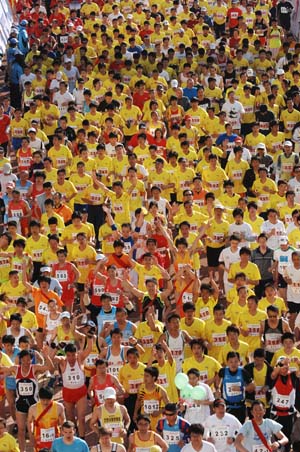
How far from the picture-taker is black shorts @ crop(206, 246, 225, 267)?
20.1m

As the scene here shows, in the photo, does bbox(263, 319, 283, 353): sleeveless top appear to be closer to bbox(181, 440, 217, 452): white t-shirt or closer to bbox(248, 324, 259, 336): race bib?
bbox(248, 324, 259, 336): race bib

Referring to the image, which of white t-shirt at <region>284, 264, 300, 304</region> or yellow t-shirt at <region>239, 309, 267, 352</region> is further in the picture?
white t-shirt at <region>284, 264, 300, 304</region>

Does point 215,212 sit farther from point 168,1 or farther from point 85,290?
point 168,1

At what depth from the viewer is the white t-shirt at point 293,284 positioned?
1839 centimetres

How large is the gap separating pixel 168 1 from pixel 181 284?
14.5 m

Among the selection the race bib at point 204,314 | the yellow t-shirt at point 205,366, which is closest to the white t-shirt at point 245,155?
the race bib at point 204,314

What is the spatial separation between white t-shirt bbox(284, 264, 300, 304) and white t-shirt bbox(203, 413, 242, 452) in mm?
3772

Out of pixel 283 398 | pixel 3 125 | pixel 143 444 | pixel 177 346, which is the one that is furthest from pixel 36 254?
pixel 3 125

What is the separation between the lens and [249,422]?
584 inches

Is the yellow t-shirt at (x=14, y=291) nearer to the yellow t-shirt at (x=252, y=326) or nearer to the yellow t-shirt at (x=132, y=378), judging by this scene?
the yellow t-shirt at (x=132, y=378)

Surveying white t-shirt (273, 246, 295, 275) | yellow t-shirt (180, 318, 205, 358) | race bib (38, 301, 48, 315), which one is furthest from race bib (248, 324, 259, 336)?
race bib (38, 301, 48, 315)

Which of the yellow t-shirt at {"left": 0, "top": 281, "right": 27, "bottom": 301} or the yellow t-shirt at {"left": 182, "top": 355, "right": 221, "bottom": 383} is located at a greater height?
the yellow t-shirt at {"left": 182, "top": 355, "right": 221, "bottom": 383}

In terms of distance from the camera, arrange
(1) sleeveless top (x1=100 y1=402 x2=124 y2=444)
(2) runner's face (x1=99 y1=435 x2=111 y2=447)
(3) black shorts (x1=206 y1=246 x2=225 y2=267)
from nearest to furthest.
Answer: (2) runner's face (x1=99 y1=435 x2=111 y2=447) < (1) sleeveless top (x1=100 y1=402 x2=124 y2=444) < (3) black shorts (x1=206 y1=246 x2=225 y2=267)

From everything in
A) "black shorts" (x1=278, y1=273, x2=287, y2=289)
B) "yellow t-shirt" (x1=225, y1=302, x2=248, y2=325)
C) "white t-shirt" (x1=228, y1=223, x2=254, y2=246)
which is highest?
"yellow t-shirt" (x1=225, y1=302, x2=248, y2=325)
